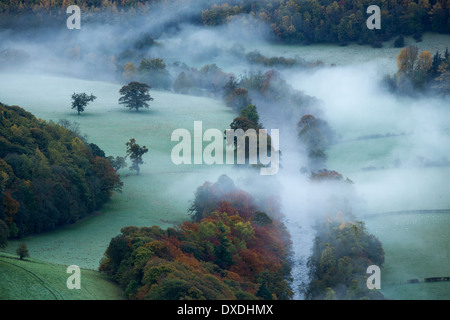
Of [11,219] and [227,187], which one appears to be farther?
[227,187]

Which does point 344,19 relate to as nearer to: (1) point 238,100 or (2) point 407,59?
(2) point 407,59

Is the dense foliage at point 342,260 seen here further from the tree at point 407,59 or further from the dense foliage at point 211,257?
the tree at point 407,59

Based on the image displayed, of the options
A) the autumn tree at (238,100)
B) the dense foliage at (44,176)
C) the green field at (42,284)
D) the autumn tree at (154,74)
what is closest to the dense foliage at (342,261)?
the green field at (42,284)

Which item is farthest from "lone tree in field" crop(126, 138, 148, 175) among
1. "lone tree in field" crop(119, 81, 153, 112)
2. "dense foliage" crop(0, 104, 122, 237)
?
"lone tree in field" crop(119, 81, 153, 112)

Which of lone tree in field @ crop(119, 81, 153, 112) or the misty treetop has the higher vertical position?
the misty treetop

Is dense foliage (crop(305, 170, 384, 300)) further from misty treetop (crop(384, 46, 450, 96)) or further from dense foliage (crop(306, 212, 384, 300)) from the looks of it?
misty treetop (crop(384, 46, 450, 96))
